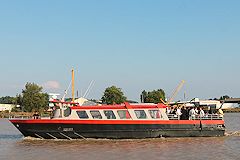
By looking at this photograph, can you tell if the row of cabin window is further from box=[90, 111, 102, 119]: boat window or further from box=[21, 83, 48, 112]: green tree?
box=[21, 83, 48, 112]: green tree

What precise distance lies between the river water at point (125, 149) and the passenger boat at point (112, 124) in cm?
50

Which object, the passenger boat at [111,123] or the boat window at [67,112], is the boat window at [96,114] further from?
the boat window at [67,112]

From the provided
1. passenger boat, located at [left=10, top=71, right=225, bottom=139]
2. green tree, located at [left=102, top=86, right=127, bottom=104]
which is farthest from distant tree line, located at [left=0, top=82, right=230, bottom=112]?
passenger boat, located at [left=10, top=71, right=225, bottom=139]

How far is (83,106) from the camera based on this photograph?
23.2m

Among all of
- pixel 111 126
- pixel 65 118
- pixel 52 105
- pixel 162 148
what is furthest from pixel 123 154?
pixel 52 105

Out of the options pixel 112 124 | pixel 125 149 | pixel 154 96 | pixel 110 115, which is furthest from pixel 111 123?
pixel 154 96

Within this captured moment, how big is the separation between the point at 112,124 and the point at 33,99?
68.3 m

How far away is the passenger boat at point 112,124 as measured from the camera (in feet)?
74.9

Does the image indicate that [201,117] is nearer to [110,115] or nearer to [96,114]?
[110,115]

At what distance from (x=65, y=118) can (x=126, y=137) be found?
3907 millimetres

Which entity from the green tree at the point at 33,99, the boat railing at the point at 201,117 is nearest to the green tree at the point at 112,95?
the green tree at the point at 33,99

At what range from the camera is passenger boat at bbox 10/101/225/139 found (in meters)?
22.8

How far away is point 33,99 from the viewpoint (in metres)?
88.1

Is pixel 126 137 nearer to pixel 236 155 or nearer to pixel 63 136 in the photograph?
pixel 63 136
